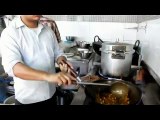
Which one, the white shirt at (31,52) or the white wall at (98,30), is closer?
the white shirt at (31,52)

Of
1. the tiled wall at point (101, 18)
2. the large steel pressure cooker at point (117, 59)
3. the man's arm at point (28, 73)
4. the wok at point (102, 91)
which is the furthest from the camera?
the tiled wall at point (101, 18)

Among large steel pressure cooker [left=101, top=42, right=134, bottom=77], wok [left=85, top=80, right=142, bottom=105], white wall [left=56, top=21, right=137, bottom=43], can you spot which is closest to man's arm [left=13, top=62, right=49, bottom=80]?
wok [left=85, top=80, right=142, bottom=105]

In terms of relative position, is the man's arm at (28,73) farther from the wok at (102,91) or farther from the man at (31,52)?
the wok at (102,91)

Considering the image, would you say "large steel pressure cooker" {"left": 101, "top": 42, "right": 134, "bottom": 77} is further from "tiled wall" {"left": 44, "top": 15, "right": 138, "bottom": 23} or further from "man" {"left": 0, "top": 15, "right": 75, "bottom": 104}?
"tiled wall" {"left": 44, "top": 15, "right": 138, "bottom": 23}

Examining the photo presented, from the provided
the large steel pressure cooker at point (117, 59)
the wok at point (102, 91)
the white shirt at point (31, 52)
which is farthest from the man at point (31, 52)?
the large steel pressure cooker at point (117, 59)

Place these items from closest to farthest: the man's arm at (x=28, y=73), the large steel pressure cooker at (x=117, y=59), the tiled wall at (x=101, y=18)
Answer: the man's arm at (x=28, y=73), the large steel pressure cooker at (x=117, y=59), the tiled wall at (x=101, y=18)

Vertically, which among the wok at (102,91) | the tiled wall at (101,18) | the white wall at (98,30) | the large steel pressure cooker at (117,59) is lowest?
the wok at (102,91)

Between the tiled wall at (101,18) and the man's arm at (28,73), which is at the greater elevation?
the tiled wall at (101,18)

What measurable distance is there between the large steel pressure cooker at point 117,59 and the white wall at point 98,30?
1.24 m

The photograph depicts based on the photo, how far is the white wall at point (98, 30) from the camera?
2.53 m

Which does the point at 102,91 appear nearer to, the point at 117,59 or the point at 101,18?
the point at 117,59
